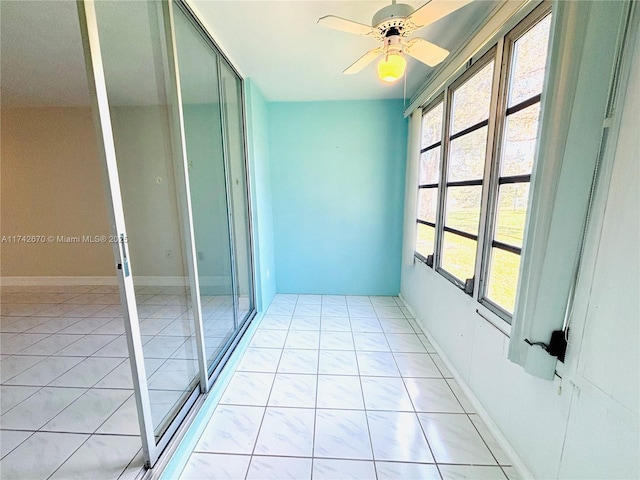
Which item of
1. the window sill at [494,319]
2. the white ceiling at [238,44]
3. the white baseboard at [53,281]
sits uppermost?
the white ceiling at [238,44]

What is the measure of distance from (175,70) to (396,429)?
2.52 metres

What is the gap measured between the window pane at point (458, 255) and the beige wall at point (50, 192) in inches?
182

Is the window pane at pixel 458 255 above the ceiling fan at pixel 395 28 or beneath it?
beneath

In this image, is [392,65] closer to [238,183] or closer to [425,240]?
[238,183]

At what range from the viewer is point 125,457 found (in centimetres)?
133

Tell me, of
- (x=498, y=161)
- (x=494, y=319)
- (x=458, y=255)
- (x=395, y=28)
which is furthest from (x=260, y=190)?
(x=494, y=319)

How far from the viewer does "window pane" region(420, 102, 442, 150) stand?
258 cm

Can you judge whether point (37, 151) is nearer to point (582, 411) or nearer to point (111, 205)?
point (111, 205)

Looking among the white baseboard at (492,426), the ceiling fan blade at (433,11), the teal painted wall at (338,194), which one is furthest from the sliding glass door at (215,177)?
the white baseboard at (492,426)

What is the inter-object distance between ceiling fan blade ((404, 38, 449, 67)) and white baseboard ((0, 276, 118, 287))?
484 centimetres

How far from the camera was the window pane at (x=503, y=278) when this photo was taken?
1.45 metres

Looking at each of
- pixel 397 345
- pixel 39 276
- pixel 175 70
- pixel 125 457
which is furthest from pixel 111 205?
pixel 39 276

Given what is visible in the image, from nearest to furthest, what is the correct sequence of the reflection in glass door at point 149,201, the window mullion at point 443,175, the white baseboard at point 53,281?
the reflection in glass door at point 149,201 → the window mullion at point 443,175 → the white baseboard at point 53,281

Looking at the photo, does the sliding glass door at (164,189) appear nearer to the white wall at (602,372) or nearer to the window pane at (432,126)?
the white wall at (602,372)
